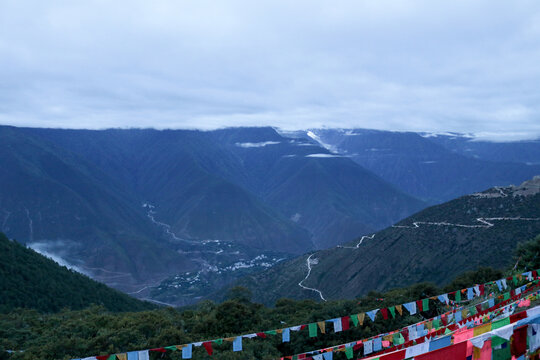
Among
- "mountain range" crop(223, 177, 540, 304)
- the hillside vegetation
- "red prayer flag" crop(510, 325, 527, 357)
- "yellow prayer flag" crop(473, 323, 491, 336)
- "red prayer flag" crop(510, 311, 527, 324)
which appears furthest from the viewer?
"mountain range" crop(223, 177, 540, 304)

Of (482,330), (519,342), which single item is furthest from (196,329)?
(519,342)

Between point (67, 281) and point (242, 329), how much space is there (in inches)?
2046

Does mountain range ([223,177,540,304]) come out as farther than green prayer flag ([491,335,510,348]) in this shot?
Yes

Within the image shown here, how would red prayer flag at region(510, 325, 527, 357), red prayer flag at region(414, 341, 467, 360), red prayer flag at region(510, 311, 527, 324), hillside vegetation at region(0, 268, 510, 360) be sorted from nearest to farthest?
red prayer flag at region(414, 341, 467, 360)
red prayer flag at region(510, 325, 527, 357)
red prayer flag at region(510, 311, 527, 324)
hillside vegetation at region(0, 268, 510, 360)

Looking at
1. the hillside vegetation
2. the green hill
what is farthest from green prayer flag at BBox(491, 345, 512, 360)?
the green hill

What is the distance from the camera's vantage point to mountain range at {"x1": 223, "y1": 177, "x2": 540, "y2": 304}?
71625 millimetres

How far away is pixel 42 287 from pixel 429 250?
6153cm

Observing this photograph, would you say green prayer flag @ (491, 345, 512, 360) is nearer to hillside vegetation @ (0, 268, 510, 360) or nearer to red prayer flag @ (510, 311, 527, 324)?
red prayer flag @ (510, 311, 527, 324)

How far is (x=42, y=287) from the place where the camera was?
69812 millimetres

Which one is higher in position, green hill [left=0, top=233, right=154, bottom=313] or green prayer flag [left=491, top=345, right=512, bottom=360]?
green prayer flag [left=491, top=345, right=512, bottom=360]

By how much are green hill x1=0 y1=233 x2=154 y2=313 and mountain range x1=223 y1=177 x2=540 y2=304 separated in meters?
34.7

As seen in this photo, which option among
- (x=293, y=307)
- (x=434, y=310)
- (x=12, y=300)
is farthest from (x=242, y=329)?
(x=12, y=300)

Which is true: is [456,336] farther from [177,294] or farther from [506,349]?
[177,294]

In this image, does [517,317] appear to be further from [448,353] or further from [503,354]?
[448,353]
